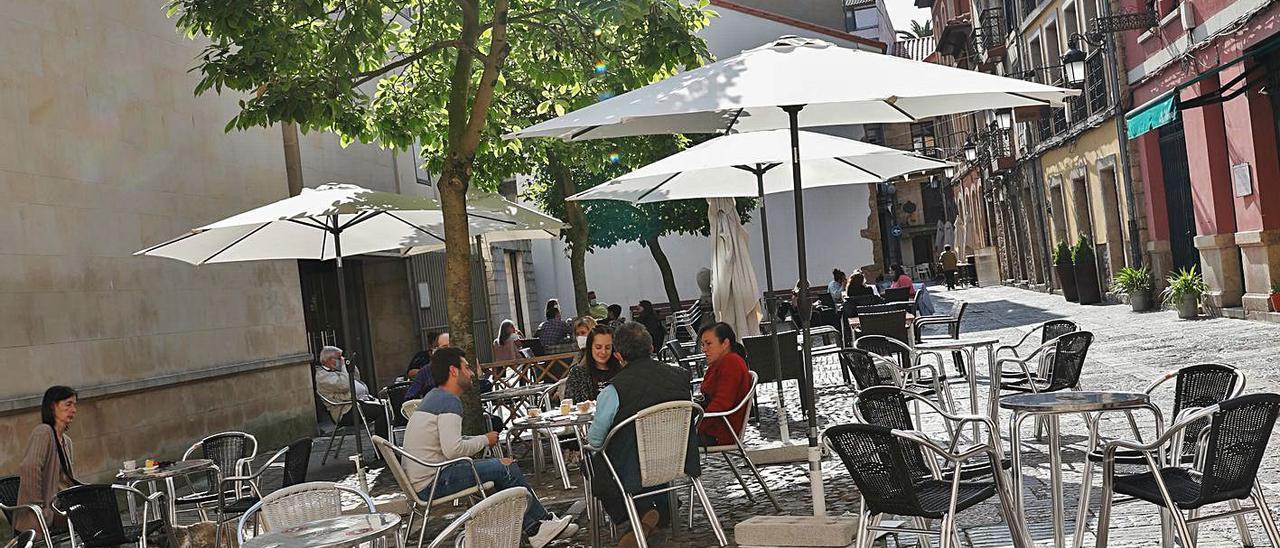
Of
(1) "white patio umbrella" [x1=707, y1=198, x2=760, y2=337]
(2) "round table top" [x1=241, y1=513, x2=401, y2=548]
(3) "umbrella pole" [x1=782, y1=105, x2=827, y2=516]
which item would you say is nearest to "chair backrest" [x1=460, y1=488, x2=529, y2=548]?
(2) "round table top" [x1=241, y1=513, x2=401, y2=548]

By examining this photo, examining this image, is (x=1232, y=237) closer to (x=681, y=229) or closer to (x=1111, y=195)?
(x=1111, y=195)

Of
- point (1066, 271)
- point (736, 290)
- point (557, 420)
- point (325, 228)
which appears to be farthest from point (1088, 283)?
point (557, 420)

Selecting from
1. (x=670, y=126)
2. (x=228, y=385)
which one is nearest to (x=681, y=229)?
(x=228, y=385)

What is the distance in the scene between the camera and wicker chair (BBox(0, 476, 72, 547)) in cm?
636

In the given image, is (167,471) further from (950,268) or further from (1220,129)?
(950,268)

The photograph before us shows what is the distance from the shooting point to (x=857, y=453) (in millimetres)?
4820

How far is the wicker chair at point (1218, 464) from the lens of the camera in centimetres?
445

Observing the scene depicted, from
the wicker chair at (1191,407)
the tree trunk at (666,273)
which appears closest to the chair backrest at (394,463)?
the wicker chair at (1191,407)

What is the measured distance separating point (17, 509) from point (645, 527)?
10.7ft

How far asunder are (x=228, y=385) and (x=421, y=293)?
22.1ft

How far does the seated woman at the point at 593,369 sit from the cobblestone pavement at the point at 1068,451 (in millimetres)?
666

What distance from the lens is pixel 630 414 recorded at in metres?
6.46

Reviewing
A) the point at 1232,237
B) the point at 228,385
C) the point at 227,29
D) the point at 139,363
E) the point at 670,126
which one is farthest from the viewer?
the point at 1232,237

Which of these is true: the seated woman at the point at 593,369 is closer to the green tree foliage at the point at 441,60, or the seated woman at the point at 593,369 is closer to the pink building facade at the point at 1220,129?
the green tree foliage at the point at 441,60
